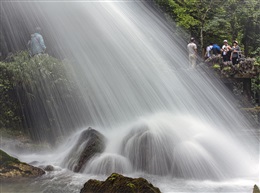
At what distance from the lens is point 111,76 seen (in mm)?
17953

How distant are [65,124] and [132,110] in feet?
12.6

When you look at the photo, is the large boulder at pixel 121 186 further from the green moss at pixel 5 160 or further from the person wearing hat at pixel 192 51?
the person wearing hat at pixel 192 51

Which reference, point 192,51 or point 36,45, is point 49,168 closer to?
point 36,45

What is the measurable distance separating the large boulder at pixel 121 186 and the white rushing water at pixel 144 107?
1980 mm

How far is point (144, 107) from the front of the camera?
16609 millimetres

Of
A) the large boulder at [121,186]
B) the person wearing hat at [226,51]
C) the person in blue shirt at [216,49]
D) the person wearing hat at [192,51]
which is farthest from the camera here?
the person in blue shirt at [216,49]

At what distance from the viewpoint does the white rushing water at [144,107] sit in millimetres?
9992

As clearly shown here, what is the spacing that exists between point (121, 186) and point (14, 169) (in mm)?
4253

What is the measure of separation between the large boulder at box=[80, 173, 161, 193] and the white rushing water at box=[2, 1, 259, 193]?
1.98 meters

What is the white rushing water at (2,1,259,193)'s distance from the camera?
9992 millimetres

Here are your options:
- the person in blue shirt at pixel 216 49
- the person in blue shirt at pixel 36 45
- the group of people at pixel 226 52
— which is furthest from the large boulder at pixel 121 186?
the person in blue shirt at pixel 216 49

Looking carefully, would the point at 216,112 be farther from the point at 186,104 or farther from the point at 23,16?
the point at 23,16

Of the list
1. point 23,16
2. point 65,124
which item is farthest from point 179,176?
point 23,16

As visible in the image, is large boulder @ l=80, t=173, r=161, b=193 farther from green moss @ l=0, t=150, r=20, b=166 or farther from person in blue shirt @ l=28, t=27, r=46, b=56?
person in blue shirt @ l=28, t=27, r=46, b=56
